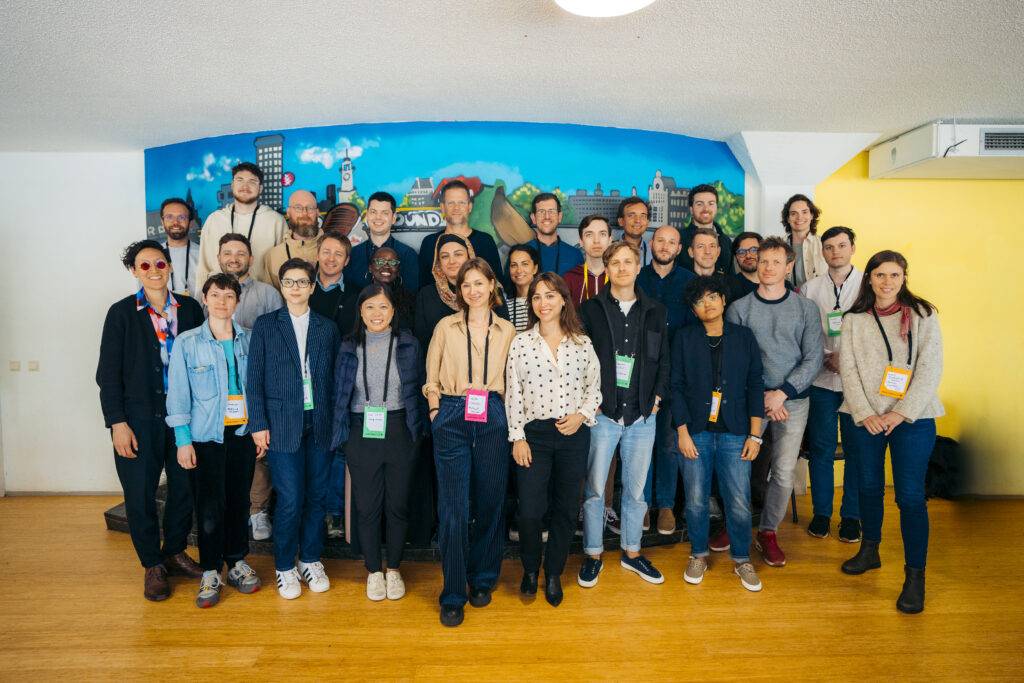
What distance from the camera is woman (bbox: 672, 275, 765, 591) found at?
2973 millimetres

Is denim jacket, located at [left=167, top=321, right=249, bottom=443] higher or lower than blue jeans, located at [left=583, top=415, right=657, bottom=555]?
higher

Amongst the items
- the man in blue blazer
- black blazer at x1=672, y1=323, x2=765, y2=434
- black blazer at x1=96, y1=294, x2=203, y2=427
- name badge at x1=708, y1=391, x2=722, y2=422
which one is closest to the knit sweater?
black blazer at x1=672, y1=323, x2=765, y2=434

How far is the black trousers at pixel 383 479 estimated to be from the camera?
2801 mm

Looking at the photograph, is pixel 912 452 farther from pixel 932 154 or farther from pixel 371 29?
pixel 371 29

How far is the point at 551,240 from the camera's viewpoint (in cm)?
394

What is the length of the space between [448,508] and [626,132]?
3377 millimetres

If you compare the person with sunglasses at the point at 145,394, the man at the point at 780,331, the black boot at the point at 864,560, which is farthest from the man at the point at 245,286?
the black boot at the point at 864,560

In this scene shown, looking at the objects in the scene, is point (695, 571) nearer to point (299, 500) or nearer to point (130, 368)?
point (299, 500)

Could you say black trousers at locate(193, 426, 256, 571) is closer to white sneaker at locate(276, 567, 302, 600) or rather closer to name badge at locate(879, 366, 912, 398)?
white sneaker at locate(276, 567, 302, 600)

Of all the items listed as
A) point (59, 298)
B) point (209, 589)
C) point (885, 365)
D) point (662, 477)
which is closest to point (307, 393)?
point (209, 589)

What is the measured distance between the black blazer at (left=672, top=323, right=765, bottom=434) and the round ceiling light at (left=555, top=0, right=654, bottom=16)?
1619mm

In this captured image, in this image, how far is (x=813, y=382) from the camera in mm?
3553

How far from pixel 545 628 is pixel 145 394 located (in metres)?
2.43

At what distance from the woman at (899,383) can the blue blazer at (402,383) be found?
2341mm
